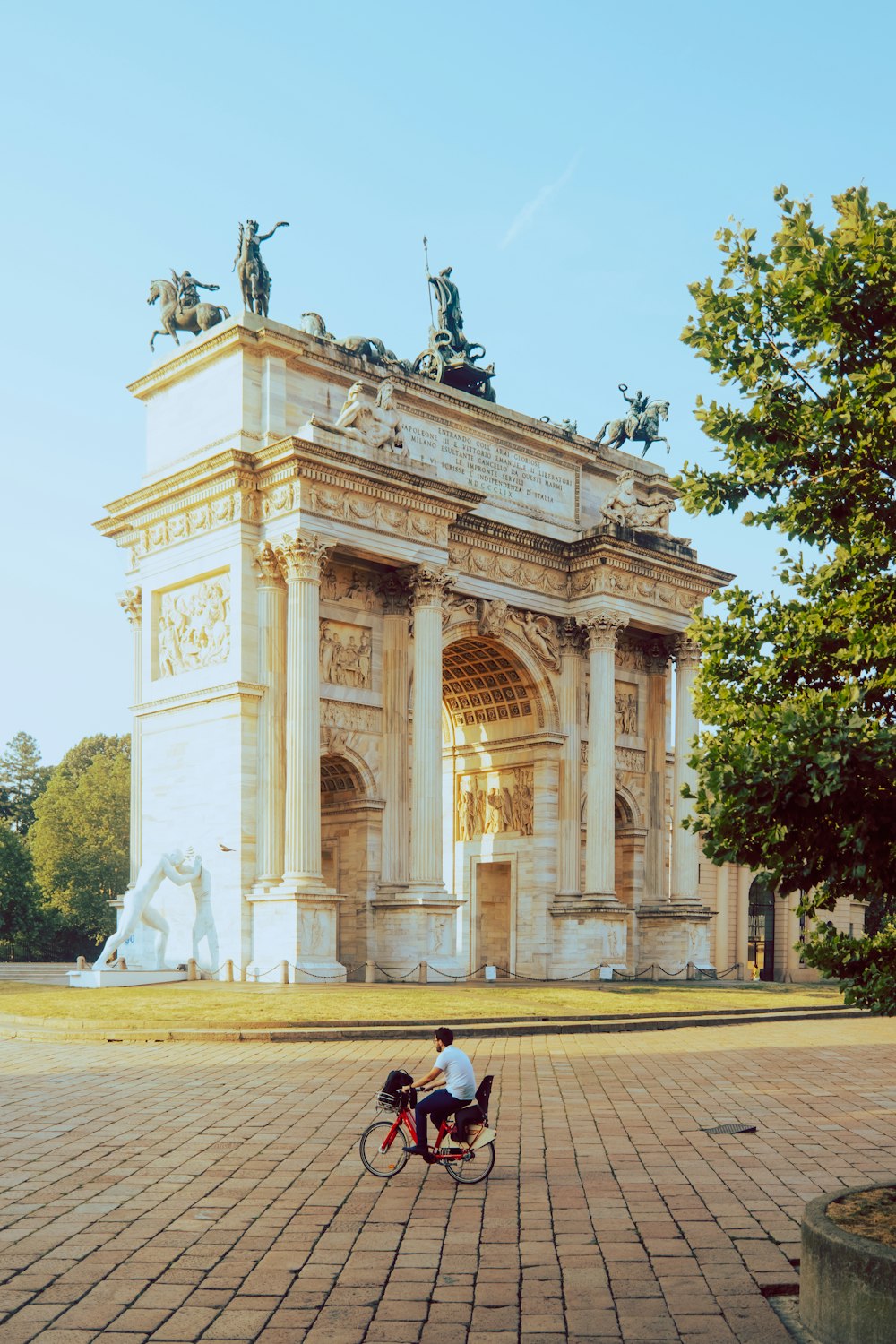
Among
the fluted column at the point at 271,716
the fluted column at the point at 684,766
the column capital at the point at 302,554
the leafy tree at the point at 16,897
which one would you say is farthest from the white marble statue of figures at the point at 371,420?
the leafy tree at the point at 16,897

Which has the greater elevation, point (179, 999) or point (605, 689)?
point (605, 689)

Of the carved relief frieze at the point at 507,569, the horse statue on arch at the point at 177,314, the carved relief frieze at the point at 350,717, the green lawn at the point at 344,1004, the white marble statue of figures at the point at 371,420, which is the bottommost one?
the green lawn at the point at 344,1004

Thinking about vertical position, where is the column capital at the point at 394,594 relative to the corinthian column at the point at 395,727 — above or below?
above

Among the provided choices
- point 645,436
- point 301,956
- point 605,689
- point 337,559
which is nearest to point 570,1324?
point 301,956

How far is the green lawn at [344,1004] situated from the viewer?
2514cm

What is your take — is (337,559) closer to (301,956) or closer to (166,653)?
(166,653)

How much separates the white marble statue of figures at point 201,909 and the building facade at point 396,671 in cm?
40

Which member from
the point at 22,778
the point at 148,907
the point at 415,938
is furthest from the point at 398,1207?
the point at 22,778

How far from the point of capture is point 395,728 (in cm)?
4094

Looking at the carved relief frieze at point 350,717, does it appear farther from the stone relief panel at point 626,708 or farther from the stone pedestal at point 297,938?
the stone relief panel at point 626,708

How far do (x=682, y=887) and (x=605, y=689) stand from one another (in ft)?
25.5

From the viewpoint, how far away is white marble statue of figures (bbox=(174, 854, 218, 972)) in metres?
37.0

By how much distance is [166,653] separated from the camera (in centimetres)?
4091

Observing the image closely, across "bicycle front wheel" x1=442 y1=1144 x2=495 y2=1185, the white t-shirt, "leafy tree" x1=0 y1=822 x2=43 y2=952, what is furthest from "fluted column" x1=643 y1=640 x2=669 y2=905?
the white t-shirt
